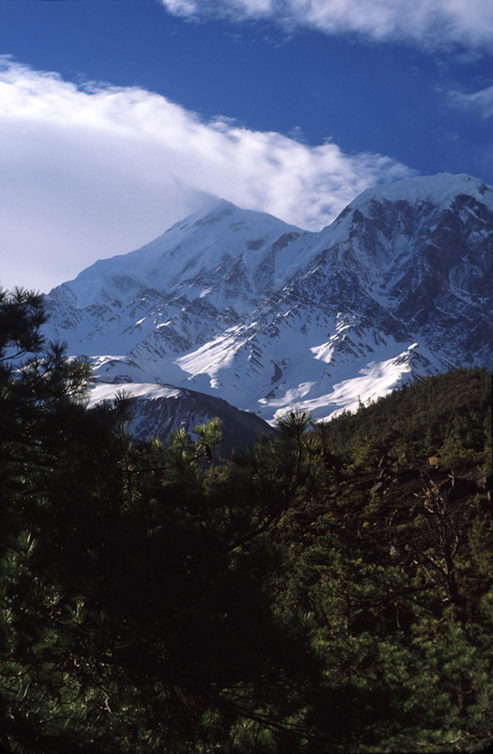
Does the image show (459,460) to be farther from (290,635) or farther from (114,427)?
(114,427)

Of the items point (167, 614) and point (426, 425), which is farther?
point (426, 425)

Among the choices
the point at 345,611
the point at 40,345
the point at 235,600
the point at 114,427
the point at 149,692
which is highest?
the point at 40,345

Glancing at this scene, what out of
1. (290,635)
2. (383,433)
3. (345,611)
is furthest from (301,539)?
(383,433)

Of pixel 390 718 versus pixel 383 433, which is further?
pixel 383 433

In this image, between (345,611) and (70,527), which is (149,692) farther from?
(345,611)

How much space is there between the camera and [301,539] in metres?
8.45

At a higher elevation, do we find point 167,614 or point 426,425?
point 167,614

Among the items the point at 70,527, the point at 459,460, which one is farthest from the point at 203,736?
the point at 459,460

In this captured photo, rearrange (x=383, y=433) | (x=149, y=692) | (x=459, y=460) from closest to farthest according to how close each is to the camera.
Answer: (x=149, y=692) → (x=459, y=460) → (x=383, y=433)

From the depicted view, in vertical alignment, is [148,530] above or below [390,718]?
above

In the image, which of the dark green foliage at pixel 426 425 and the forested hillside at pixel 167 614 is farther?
the dark green foliage at pixel 426 425

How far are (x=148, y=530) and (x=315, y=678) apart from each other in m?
1.46

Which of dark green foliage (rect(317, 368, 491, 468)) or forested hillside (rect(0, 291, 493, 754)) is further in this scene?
dark green foliage (rect(317, 368, 491, 468))

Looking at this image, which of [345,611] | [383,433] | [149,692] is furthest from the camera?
[383,433]
